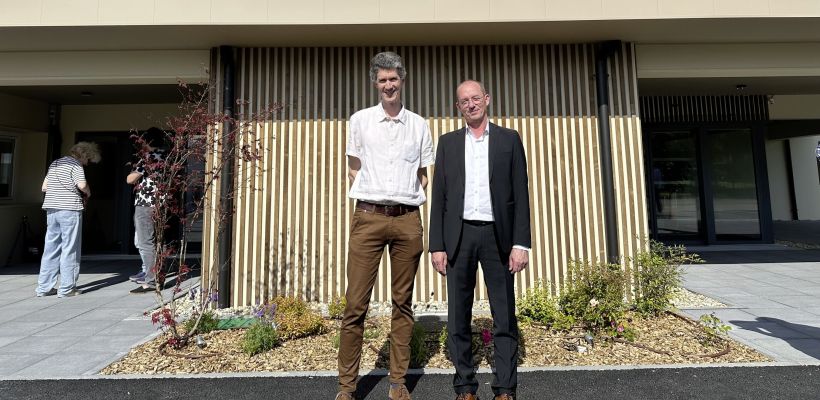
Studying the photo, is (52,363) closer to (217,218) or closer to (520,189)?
(217,218)

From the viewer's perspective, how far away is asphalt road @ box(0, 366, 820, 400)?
242 centimetres

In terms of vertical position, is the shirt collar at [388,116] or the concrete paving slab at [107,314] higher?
the shirt collar at [388,116]

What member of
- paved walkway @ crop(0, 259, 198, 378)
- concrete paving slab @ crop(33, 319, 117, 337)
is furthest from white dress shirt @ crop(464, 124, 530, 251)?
concrete paving slab @ crop(33, 319, 117, 337)

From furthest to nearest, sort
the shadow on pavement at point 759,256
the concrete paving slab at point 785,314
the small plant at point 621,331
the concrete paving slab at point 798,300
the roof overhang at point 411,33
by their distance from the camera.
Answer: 1. the shadow on pavement at point 759,256
2. the concrete paving slab at point 798,300
3. the roof overhang at point 411,33
4. the concrete paving slab at point 785,314
5. the small plant at point 621,331

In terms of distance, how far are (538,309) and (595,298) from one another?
1.61ft

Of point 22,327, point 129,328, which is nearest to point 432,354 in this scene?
point 129,328

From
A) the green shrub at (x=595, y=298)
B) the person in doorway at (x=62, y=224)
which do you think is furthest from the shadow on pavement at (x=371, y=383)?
the person in doorway at (x=62, y=224)

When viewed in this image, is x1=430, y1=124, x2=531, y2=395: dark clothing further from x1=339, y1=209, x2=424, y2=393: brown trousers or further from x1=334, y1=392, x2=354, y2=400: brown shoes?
x1=334, y1=392, x2=354, y2=400: brown shoes

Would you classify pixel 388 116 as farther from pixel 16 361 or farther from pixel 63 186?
pixel 63 186

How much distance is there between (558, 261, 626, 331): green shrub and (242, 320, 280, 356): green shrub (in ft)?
7.94

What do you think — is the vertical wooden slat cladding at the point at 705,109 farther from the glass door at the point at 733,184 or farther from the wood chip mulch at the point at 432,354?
the wood chip mulch at the point at 432,354

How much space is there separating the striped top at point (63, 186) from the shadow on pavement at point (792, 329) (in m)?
7.45

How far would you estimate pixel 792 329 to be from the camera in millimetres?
3531

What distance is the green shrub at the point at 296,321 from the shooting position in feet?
10.9
